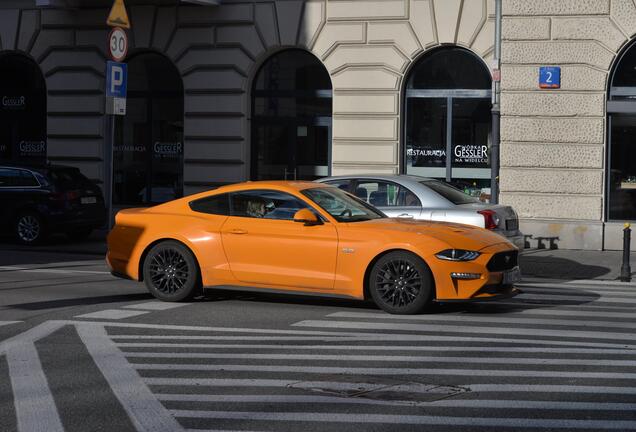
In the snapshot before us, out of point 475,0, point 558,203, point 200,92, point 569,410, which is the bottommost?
point 569,410

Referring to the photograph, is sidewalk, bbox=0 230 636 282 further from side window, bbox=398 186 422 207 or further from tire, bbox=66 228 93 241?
side window, bbox=398 186 422 207

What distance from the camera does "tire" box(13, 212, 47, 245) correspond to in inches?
834

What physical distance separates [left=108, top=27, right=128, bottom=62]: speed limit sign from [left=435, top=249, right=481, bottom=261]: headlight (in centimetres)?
974

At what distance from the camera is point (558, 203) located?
20.9 m

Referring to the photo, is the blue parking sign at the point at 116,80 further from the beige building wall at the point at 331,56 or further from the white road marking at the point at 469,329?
the white road marking at the point at 469,329

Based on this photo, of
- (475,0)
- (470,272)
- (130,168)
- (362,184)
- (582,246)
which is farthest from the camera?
(130,168)

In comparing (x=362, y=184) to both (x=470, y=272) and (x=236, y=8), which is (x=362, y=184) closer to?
(x=470, y=272)

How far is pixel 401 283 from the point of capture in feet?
37.0

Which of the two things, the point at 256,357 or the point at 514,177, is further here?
the point at 514,177

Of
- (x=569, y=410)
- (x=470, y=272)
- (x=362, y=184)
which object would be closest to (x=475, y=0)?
(x=362, y=184)

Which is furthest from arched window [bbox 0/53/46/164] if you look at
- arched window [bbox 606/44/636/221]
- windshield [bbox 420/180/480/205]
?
windshield [bbox 420/180/480/205]

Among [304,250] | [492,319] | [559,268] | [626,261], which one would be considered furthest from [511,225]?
[304,250]

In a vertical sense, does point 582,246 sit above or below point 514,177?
below

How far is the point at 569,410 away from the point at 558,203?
47.6ft
